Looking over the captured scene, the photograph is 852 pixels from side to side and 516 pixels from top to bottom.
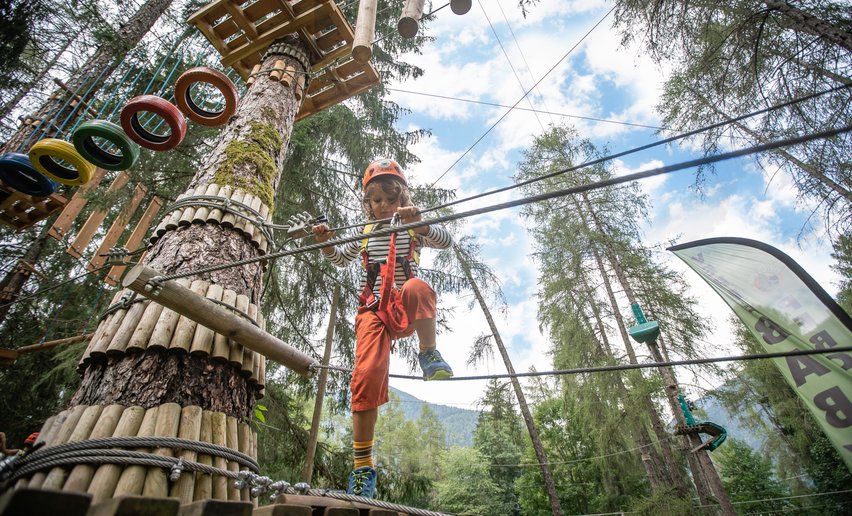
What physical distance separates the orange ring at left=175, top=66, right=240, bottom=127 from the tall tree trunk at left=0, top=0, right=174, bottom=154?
355 centimetres

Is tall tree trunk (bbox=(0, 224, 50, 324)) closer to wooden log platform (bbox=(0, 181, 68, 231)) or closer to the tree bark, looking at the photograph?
wooden log platform (bbox=(0, 181, 68, 231))

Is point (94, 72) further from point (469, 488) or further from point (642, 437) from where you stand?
point (469, 488)

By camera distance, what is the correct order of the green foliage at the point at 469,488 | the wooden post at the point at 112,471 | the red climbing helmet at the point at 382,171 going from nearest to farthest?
the wooden post at the point at 112,471 → the red climbing helmet at the point at 382,171 → the green foliage at the point at 469,488

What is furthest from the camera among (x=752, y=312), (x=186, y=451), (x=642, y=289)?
(x=642, y=289)

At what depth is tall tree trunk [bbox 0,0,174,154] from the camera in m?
4.91

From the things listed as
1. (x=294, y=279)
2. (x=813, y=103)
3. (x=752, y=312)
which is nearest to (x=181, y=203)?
(x=294, y=279)

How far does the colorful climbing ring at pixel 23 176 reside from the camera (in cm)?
264

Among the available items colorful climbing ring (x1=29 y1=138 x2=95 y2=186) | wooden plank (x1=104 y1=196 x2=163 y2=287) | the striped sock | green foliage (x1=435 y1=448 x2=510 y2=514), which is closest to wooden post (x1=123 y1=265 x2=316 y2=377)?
the striped sock

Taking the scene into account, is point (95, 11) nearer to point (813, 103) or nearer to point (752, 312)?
point (752, 312)

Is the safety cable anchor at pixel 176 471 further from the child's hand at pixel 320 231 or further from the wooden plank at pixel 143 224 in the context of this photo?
the wooden plank at pixel 143 224

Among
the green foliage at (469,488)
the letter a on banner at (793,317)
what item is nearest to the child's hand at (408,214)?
the letter a on banner at (793,317)

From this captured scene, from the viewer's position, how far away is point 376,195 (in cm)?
298

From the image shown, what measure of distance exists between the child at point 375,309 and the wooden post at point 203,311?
0.58 meters

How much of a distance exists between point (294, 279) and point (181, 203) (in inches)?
150
